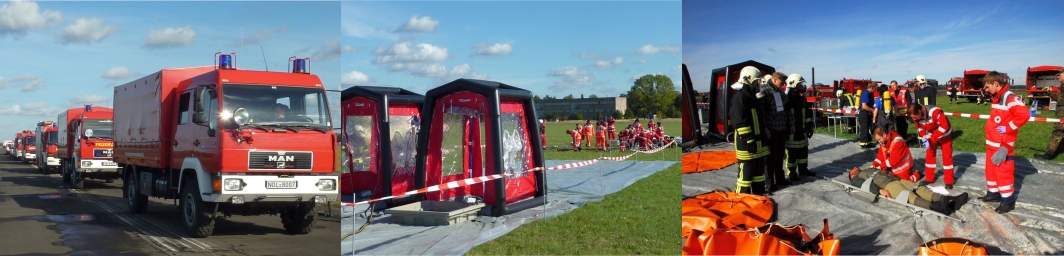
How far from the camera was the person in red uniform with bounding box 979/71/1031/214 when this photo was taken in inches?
258

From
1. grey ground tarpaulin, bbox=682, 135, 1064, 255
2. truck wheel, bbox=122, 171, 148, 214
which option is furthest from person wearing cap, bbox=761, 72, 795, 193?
truck wheel, bbox=122, 171, 148, 214

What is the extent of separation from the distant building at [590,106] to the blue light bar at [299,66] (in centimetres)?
879

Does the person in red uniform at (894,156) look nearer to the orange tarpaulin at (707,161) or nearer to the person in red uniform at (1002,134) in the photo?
the person in red uniform at (1002,134)

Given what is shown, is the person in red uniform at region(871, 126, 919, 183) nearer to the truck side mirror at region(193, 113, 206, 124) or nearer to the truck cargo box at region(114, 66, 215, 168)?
the truck side mirror at region(193, 113, 206, 124)

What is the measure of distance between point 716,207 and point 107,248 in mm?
6543

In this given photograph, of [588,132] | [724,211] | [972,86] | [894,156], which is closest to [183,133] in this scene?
[724,211]

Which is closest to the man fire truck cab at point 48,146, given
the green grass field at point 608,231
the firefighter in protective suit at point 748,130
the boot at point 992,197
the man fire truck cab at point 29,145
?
the man fire truck cab at point 29,145

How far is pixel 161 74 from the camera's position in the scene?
1003cm

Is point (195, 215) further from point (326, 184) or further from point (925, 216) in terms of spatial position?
point (925, 216)

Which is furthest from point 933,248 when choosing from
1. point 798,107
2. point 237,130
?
point 237,130

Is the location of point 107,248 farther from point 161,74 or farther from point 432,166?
point 432,166

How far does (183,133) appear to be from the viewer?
9.54m

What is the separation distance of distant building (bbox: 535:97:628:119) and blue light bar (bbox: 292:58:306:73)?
346 inches

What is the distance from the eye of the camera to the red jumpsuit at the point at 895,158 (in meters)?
7.80
